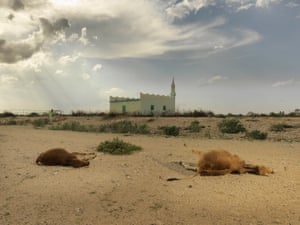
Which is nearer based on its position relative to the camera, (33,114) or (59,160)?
(59,160)

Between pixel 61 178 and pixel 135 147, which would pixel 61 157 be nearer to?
pixel 61 178

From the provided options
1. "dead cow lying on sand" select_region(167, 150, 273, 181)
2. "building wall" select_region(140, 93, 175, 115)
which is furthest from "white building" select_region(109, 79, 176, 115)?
"dead cow lying on sand" select_region(167, 150, 273, 181)

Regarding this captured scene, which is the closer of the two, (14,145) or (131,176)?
(131,176)

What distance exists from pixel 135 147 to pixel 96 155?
1.33 meters

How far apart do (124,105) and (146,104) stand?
11.4 ft

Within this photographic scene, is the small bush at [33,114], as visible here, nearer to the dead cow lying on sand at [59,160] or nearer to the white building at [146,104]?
the white building at [146,104]

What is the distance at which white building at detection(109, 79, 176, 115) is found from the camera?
42062mm

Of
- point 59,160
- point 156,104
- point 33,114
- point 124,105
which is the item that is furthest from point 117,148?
point 33,114

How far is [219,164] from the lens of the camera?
6262 mm

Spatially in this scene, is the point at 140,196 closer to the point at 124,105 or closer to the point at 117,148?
the point at 117,148

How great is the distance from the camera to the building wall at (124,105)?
4236 cm

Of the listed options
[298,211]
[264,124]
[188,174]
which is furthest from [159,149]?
[264,124]

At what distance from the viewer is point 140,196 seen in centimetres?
498

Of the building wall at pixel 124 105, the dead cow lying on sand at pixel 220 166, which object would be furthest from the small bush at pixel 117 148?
the building wall at pixel 124 105
